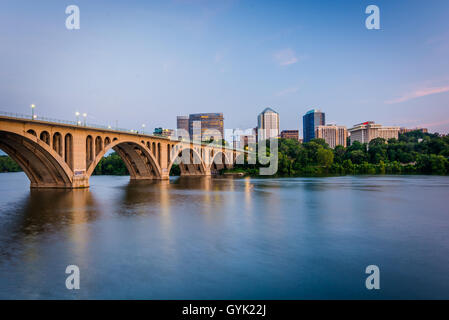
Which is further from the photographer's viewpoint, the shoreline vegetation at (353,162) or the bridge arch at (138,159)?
the shoreline vegetation at (353,162)

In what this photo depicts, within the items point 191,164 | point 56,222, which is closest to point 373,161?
point 191,164

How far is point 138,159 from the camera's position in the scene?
203ft

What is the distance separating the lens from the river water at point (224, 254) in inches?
342

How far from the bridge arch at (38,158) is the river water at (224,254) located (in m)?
14.1

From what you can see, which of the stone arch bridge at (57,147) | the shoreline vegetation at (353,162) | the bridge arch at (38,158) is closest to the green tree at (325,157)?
the shoreline vegetation at (353,162)

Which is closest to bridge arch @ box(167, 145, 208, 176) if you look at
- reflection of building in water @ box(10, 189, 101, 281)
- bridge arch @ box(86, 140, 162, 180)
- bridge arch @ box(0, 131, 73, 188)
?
bridge arch @ box(86, 140, 162, 180)

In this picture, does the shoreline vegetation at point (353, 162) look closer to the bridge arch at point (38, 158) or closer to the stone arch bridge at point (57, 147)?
the stone arch bridge at point (57, 147)

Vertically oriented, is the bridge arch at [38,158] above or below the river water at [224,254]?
above

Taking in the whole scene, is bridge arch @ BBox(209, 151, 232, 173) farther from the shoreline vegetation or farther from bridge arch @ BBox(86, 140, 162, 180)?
bridge arch @ BBox(86, 140, 162, 180)

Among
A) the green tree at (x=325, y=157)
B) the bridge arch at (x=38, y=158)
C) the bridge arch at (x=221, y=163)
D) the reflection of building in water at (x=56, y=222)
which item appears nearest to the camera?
the reflection of building in water at (x=56, y=222)
